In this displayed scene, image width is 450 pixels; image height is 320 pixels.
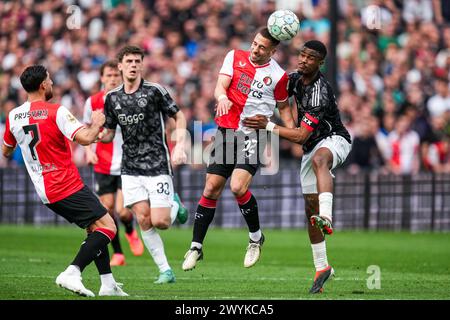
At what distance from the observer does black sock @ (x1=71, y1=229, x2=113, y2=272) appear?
1166 cm

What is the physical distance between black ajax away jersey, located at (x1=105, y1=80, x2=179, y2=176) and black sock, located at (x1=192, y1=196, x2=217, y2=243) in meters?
0.61

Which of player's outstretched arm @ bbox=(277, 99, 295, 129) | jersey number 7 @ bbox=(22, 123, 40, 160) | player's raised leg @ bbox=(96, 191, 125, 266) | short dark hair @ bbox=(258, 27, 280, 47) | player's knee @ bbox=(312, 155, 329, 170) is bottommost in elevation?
player's raised leg @ bbox=(96, 191, 125, 266)

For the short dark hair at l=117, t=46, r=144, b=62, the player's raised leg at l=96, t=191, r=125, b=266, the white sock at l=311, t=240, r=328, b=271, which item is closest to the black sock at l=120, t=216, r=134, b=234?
the player's raised leg at l=96, t=191, r=125, b=266

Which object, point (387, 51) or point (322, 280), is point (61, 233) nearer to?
A: point (387, 51)

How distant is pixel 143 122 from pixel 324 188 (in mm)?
2449

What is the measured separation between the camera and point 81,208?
11844 millimetres

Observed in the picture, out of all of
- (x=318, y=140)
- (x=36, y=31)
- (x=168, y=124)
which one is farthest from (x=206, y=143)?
(x=318, y=140)

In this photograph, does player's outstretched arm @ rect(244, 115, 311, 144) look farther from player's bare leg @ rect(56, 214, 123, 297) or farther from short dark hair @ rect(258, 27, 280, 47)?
player's bare leg @ rect(56, 214, 123, 297)

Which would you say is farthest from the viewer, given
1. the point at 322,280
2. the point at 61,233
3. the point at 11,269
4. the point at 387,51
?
the point at 387,51

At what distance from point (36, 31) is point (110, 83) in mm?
12885

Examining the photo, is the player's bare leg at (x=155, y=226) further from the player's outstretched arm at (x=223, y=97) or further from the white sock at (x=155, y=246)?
the player's outstretched arm at (x=223, y=97)

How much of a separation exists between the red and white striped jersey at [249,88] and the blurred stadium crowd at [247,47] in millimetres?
10218

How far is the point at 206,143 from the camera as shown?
2403 centimetres

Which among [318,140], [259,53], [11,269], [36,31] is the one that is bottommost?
[11,269]
